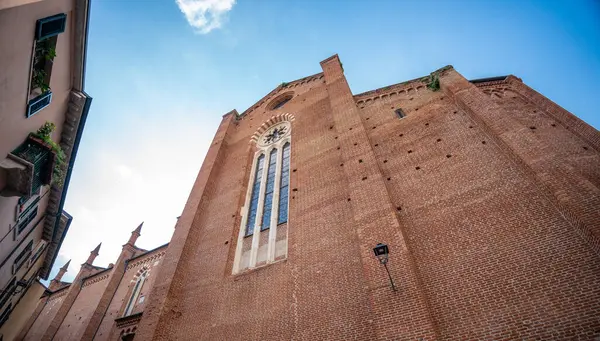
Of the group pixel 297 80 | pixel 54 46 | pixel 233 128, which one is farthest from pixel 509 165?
pixel 233 128

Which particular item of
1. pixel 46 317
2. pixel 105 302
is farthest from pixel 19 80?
pixel 46 317

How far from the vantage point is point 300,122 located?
581 inches

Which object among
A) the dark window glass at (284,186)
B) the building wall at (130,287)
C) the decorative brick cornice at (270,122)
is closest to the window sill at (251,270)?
the dark window glass at (284,186)

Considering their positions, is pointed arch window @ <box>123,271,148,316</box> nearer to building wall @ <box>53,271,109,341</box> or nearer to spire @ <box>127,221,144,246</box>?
building wall @ <box>53,271,109,341</box>

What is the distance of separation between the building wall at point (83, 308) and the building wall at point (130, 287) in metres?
1.75

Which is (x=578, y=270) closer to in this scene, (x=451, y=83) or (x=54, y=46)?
(x=451, y=83)

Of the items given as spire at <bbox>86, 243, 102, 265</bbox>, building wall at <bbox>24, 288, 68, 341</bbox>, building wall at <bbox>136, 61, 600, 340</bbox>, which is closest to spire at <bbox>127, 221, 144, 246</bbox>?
spire at <bbox>86, 243, 102, 265</bbox>

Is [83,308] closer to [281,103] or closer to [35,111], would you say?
[35,111]

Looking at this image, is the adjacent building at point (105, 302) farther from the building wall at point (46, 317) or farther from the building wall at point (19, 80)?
the building wall at point (19, 80)

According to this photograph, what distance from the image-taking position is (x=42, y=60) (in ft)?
23.3

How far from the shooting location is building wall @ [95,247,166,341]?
16.0 metres

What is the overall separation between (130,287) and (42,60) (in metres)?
15.1

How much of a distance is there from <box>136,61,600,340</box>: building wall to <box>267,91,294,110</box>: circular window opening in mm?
6391

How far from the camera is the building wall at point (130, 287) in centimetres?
1598
